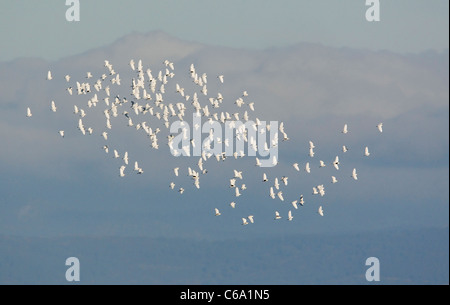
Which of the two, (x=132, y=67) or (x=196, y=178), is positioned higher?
(x=132, y=67)
